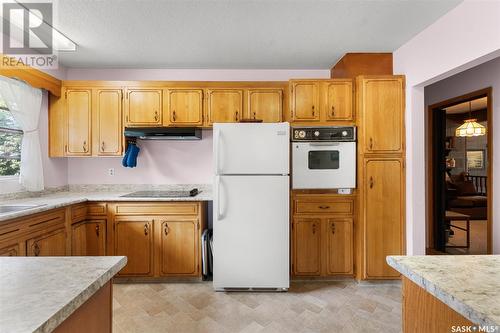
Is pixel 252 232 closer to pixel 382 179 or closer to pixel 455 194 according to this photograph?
pixel 382 179

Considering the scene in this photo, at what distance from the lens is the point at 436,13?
2.23 metres

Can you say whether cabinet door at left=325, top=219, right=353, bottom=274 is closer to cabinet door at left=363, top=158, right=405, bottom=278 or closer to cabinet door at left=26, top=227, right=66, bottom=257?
cabinet door at left=363, top=158, right=405, bottom=278

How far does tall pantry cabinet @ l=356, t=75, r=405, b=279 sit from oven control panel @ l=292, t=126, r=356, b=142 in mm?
140

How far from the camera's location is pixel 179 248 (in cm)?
283

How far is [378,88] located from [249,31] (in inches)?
57.4

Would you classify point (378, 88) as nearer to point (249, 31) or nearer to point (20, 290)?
point (249, 31)

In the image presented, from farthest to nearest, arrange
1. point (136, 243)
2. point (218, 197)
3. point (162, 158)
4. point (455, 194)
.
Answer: point (455, 194) → point (162, 158) → point (136, 243) → point (218, 197)

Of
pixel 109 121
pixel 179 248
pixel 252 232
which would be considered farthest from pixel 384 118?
pixel 109 121

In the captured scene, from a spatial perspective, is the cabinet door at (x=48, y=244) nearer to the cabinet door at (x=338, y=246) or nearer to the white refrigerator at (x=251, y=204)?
the white refrigerator at (x=251, y=204)

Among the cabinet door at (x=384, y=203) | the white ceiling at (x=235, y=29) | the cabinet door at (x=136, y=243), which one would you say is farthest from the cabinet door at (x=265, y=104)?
the cabinet door at (x=136, y=243)

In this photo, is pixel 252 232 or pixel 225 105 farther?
pixel 225 105

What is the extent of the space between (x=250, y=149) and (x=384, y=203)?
1.52 metres

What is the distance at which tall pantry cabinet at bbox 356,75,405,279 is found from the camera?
2.76 metres

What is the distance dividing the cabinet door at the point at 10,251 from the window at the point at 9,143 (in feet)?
3.54
